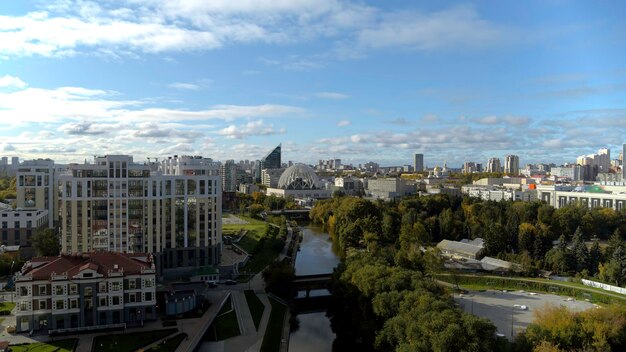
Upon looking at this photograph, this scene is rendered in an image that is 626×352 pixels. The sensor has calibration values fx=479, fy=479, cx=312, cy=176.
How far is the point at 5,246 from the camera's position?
2491 centimetres

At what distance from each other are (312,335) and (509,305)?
8091mm

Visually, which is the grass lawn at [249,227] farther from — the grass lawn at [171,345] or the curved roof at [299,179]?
the curved roof at [299,179]

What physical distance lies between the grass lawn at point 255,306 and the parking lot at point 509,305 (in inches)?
300

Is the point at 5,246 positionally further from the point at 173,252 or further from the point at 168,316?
the point at 168,316

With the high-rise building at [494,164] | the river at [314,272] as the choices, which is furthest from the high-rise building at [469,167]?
the river at [314,272]

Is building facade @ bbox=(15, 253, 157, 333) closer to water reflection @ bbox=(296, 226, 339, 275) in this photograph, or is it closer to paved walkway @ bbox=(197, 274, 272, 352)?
paved walkway @ bbox=(197, 274, 272, 352)

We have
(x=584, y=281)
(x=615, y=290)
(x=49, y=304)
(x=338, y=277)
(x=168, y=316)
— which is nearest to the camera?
(x=49, y=304)

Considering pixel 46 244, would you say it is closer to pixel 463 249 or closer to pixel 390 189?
pixel 463 249

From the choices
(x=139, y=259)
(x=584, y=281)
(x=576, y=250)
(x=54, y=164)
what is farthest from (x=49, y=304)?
(x=576, y=250)

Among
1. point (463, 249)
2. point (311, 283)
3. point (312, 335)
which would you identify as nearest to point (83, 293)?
point (312, 335)

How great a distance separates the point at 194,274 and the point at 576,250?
18.9m

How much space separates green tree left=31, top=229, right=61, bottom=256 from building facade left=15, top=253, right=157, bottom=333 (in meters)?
6.76

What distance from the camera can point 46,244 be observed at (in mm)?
22359

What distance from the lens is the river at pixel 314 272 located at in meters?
16.2
